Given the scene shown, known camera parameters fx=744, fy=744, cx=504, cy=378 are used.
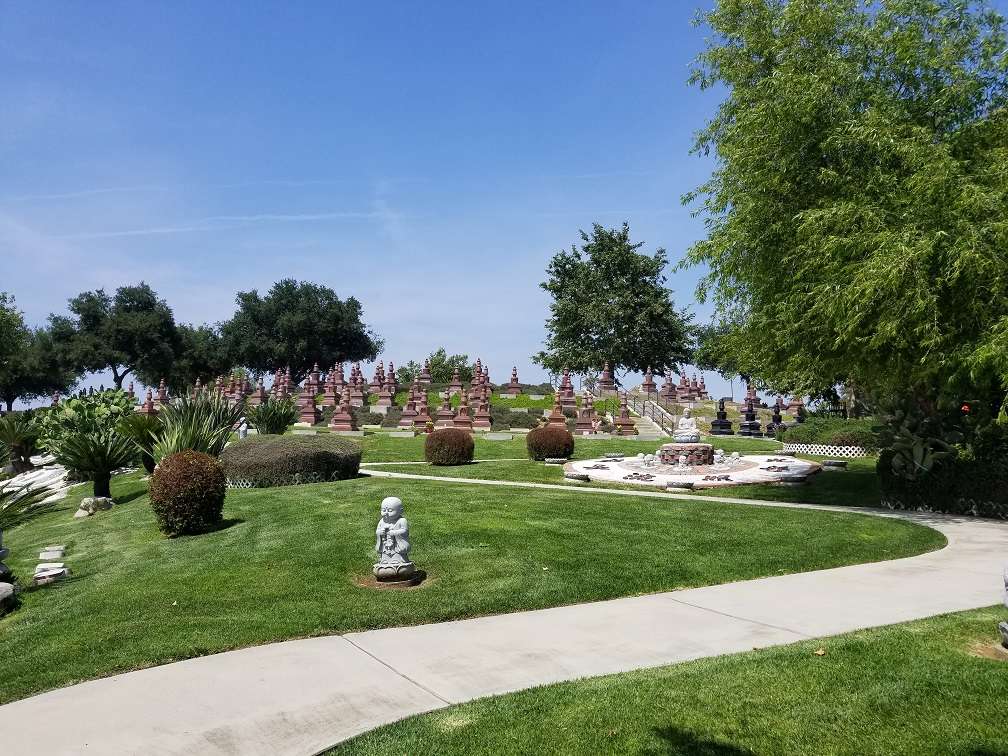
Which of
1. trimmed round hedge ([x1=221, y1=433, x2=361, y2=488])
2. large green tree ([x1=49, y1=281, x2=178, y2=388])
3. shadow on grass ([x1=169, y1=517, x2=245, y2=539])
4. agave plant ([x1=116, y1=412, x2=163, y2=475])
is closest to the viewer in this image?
shadow on grass ([x1=169, y1=517, x2=245, y2=539])

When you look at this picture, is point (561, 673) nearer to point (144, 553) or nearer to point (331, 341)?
point (144, 553)

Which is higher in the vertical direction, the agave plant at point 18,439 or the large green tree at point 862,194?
the large green tree at point 862,194

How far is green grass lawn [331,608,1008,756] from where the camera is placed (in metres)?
4.32

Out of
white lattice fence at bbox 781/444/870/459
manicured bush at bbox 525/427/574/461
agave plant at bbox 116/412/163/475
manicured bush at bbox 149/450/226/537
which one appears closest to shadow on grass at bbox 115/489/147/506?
agave plant at bbox 116/412/163/475

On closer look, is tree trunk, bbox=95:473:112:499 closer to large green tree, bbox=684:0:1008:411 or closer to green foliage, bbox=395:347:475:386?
large green tree, bbox=684:0:1008:411

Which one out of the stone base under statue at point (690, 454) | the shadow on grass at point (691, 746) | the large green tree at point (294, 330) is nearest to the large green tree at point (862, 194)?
the stone base under statue at point (690, 454)

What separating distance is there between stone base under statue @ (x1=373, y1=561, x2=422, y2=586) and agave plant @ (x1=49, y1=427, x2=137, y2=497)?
43.1 ft

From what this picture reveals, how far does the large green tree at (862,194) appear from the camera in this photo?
12602 mm

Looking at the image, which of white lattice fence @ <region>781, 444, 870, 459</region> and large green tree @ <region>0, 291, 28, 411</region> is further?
large green tree @ <region>0, 291, 28, 411</region>

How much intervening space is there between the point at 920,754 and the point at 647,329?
56963mm

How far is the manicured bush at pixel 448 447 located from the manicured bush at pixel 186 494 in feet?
38.2

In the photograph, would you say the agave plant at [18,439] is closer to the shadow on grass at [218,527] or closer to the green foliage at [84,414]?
the green foliage at [84,414]

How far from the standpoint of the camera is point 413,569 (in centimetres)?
870

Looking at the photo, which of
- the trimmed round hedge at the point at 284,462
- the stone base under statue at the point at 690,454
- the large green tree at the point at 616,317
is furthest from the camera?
the large green tree at the point at 616,317
